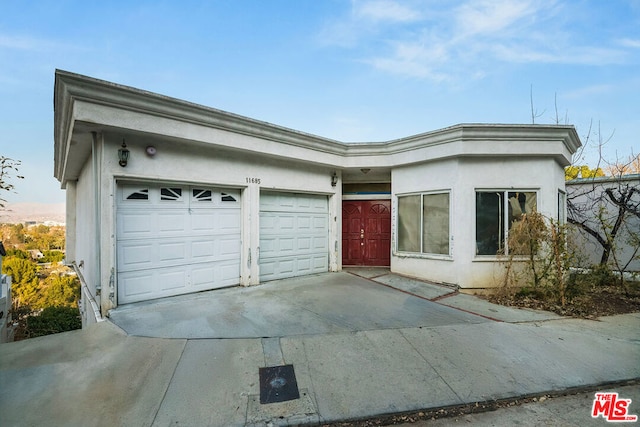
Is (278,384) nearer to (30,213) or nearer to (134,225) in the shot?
(134,225)

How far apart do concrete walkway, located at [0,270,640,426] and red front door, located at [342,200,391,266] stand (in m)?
3.64

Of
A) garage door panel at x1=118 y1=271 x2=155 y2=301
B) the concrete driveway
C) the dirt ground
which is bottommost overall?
the dirt ground

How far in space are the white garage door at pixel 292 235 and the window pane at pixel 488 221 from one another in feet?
12.3

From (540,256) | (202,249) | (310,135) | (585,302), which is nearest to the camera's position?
(585,302)

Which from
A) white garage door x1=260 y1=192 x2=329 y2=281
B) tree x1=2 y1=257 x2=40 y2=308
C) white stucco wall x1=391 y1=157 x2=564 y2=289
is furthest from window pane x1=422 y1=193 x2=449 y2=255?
tree x1=2 y1=257 x2=40 y2=308

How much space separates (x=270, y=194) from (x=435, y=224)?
409 cm

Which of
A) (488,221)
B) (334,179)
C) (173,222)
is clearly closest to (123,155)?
(173,222)

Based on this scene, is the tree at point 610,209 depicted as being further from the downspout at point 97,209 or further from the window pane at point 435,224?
the downspout at point 97,209

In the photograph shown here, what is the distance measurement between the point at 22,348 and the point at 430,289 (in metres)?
6.66

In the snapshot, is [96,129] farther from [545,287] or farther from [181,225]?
[545,287]

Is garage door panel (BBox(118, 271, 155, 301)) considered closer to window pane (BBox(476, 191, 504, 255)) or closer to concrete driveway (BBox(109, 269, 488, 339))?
concrete driveway (BBox(109, 269, 488, 339))

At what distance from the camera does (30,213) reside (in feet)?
91.0

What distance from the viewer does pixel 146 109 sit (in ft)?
14.4

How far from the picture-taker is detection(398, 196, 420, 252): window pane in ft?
22.6
